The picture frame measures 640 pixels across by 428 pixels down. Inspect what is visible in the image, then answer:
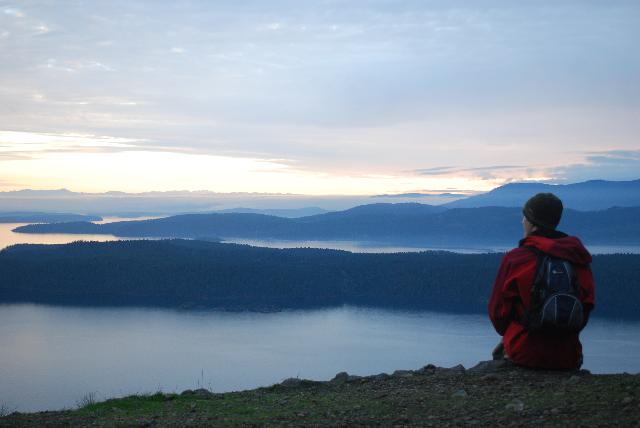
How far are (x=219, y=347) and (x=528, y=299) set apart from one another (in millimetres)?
40816

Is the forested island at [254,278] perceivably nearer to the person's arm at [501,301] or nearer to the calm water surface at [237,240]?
the calm water surface at [237,240]

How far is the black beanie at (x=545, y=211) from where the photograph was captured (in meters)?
5.25

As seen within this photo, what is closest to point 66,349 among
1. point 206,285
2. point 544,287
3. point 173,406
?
point 206,285

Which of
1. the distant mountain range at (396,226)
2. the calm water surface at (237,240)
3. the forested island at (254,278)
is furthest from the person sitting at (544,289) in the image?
the distant mountain range at (396,226)

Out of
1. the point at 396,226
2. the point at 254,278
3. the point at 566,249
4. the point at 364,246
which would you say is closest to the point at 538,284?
the point at 566,249

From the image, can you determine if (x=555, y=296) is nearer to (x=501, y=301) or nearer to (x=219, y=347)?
(x=501, y=301)

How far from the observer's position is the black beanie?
207 inches

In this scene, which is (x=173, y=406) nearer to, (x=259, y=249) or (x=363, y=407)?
(x=363, y=407)

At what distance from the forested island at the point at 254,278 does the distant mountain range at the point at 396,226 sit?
166 feet

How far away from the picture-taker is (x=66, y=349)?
142ft

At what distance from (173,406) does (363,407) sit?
2.04 meters

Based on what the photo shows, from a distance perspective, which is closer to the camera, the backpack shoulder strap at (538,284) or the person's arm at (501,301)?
A: the backpack shoulder strap at (538,284)

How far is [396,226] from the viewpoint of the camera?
173m

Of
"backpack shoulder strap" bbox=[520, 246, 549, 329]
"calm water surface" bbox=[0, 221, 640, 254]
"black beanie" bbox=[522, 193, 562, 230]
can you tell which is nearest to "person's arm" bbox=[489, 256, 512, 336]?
"backpack shoulder strap" bbox=[520, 246, 549, 329]
